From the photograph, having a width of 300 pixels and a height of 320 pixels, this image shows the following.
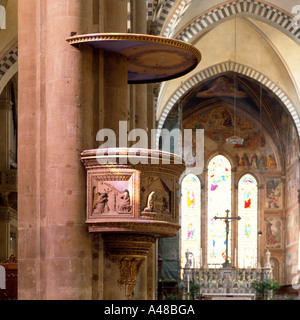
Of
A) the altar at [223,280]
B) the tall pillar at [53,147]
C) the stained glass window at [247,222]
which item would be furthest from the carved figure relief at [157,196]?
the stained glass window at [247,222]

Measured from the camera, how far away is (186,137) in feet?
126

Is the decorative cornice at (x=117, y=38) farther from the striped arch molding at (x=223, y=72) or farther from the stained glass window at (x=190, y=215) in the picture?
the stained glass window at (x=190, y=215)

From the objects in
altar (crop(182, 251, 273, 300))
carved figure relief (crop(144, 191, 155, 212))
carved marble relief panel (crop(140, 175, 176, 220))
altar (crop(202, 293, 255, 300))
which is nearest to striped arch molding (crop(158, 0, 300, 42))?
altar (crop(182, 251, 273, 300))

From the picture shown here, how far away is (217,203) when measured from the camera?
123ft

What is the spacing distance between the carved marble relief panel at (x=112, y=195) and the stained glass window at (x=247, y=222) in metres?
29.1

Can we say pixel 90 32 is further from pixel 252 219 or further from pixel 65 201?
pixel 252 219

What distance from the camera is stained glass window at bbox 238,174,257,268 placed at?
122ft

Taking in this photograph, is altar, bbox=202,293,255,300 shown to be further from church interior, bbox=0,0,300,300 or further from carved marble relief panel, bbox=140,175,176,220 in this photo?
carved marble relief panel, bbox=140,175,176,220

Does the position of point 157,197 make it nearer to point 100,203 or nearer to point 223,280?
point 100,203

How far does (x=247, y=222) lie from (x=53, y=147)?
29506 mm

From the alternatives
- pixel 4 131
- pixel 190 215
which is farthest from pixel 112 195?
pixel 190 215
